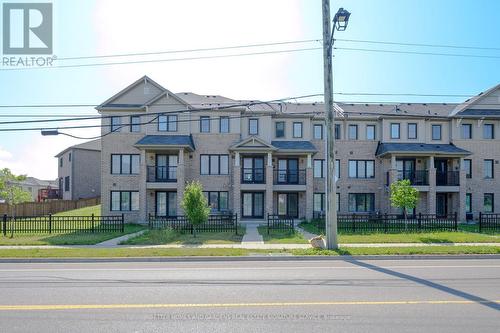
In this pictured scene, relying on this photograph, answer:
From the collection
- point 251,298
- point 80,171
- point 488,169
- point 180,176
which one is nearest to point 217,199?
point 180,176

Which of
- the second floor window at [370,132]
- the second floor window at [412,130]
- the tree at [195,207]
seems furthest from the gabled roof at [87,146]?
the second floor window at [412,130]

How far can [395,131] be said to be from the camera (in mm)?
26812

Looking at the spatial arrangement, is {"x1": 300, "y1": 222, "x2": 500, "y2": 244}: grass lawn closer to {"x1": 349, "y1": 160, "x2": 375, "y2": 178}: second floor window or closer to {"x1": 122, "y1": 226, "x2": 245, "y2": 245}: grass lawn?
{"x1": 122, "y1": 226, "x2": 245, "y2": 245}: grass lawn

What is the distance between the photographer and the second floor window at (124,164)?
2548cm

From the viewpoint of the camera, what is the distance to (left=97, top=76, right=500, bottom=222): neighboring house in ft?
81.5

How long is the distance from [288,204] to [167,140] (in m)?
10.9

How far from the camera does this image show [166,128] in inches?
1000

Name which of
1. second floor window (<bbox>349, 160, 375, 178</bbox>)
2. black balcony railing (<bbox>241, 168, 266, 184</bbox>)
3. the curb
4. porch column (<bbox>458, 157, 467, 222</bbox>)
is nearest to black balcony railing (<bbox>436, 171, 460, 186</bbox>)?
porch column (<bbox>458, 157, 467, 222</bbox>)

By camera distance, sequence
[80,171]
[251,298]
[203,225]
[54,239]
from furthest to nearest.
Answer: [80,171] → [203,225] → [54,239] → [251,298]

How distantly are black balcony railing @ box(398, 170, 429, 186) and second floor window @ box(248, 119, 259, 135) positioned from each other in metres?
12.1

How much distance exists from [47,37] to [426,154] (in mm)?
25670

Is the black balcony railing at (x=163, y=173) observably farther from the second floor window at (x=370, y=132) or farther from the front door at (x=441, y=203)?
the front door at (x=441, y=203)

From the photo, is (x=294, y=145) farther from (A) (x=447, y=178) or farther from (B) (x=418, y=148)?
(A) (x=447, y=178)

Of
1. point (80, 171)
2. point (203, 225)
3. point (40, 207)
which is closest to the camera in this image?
point (203, 225)
